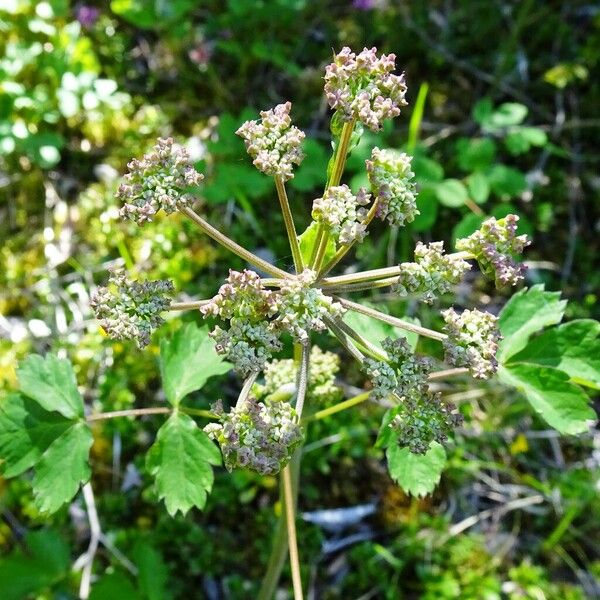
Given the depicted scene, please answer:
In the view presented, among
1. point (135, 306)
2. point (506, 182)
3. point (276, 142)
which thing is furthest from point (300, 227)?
point (135, 306)

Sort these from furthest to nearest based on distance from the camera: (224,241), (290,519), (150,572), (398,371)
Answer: (150,572), (290,519), (224,241), (398,371)

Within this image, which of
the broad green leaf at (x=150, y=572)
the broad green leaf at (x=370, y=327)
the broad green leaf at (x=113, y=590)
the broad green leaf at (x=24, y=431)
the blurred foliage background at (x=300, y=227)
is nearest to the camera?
the broad green leaf at (x=24, y=431)

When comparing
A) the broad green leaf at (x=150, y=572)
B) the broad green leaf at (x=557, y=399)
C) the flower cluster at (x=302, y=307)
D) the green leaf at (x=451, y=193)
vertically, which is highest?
the green leaf at (x=451, y=193)

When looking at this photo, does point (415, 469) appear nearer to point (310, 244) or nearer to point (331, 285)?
point (331, 285)

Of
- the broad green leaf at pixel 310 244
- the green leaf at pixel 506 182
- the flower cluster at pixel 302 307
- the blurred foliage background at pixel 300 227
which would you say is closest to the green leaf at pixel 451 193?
the blurred foliage background at pixel 300 227

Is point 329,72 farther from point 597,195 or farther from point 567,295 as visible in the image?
point 597,195

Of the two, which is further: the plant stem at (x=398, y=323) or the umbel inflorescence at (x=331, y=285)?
the plant stem at (x=398, y=323)

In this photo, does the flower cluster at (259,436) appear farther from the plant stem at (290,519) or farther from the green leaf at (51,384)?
the green leaf at (51,384)
